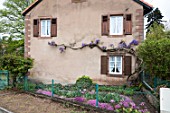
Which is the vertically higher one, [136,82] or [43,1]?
[43,1]

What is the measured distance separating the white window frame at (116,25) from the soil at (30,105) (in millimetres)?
6848

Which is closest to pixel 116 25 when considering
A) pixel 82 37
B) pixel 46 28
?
pixel 82 37

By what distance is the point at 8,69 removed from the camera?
1135cm

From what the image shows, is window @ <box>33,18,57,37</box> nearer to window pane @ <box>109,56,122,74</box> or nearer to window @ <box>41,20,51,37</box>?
window @ <box>41,20,51,37</box>

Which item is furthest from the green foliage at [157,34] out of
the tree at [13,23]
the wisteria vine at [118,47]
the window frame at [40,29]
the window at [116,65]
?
the tree at [13,23]

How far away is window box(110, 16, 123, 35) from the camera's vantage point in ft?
41.9

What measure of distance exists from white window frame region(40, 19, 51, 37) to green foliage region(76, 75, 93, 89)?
4.67 m

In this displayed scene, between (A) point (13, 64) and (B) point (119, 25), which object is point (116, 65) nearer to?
(B) point (119, 25)

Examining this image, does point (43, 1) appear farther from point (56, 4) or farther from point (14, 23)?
point (14, 23)

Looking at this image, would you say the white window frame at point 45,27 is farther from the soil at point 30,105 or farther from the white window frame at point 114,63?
the soil at point 30,105

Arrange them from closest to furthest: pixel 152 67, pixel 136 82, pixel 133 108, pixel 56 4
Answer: pixel 133 108
pixel 152 67
pixel 136 82
pixel 56 4

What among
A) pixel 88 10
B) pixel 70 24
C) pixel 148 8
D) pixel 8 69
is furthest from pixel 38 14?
pixel 148 8

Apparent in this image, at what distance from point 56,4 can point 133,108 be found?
10.5 metres

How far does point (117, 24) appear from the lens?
42.2 feet
